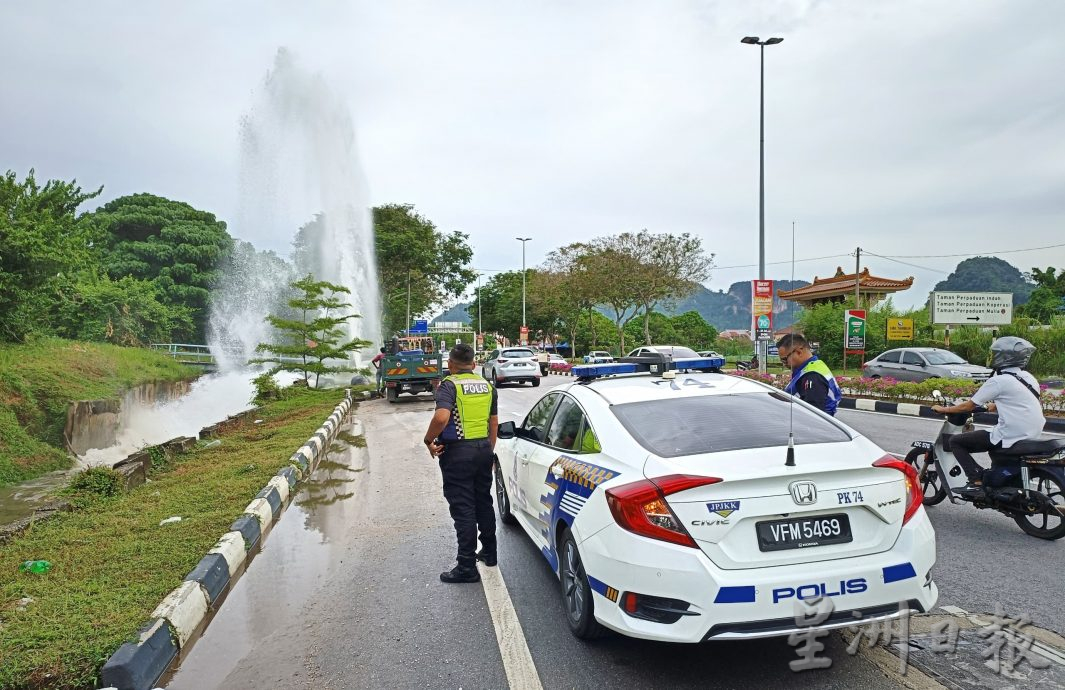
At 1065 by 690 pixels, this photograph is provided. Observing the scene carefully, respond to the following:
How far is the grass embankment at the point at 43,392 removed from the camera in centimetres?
1102

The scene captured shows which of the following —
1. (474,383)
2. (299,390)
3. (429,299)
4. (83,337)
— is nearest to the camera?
(474,383)

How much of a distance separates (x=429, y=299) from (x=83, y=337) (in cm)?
2405

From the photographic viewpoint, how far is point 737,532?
116 inches

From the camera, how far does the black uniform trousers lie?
476 centimetres

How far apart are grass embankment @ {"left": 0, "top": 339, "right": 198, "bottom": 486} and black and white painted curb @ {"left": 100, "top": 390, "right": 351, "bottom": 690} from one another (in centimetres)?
614

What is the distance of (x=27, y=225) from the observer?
13742 mm

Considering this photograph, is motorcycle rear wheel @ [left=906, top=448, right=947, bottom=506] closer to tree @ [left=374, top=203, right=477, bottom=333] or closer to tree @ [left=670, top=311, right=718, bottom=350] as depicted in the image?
tree @ [left=374, top=203, right=477, bottom=333]

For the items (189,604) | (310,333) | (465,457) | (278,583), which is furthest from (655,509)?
(310,333)

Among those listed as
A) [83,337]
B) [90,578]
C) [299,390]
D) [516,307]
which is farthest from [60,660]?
[516,307]

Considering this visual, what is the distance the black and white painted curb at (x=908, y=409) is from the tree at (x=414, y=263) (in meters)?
28.6

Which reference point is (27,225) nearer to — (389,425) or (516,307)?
(389,425)

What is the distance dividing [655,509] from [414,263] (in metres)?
39.7

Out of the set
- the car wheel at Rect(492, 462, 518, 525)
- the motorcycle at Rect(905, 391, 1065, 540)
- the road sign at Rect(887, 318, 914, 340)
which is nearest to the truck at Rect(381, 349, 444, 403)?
the car wheel at Rect(492, 462, 518, 525)

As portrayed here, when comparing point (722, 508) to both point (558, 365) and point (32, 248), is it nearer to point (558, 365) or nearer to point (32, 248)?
point (32, 248)
